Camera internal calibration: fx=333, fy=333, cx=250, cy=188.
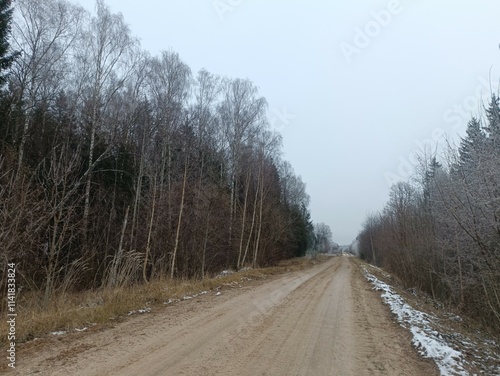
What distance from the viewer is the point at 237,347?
5672 millimetres

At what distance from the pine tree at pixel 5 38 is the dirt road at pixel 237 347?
1461 centimetres

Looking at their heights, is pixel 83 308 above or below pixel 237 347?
above

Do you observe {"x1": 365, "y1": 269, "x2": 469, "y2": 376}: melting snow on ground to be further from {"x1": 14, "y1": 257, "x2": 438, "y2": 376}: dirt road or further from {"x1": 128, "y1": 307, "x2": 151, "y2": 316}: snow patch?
{"x1": 128, "y1": 307, "x2": 151, "y2": 316}: snow patch

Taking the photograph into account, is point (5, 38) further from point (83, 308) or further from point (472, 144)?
point (472, 144)

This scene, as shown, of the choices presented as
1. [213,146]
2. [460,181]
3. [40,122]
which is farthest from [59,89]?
[460,181]

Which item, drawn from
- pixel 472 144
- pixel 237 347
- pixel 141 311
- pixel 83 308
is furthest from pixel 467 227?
pixel 83 308

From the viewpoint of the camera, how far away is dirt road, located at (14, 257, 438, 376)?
4.70m

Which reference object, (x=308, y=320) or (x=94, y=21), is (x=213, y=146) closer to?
(x=94, y=21)

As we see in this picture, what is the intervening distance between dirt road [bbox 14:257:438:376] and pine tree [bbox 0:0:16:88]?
47.9 ft

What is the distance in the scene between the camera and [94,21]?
63.3 ft

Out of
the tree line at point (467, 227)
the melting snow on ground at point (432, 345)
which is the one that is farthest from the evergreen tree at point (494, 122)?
the melting snow on ground at point (432, 345)

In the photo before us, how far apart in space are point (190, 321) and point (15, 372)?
3604mm

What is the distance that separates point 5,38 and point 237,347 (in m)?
18.3

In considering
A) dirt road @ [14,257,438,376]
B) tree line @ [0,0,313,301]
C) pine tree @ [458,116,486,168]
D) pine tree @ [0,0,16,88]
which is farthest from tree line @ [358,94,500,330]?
pine tree @ [0,0,16,88]
